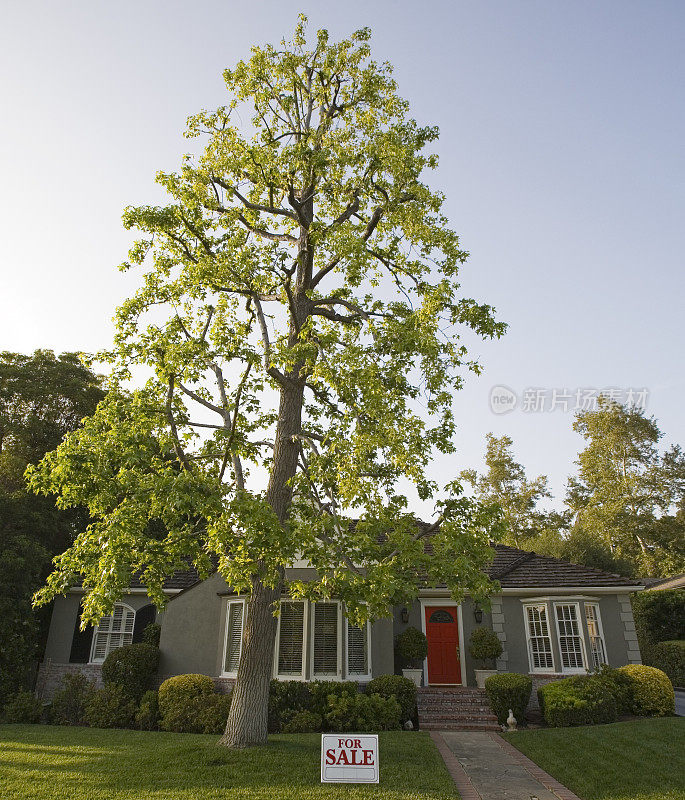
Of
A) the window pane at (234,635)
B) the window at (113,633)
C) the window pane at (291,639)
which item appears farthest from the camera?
the window at (113,633)

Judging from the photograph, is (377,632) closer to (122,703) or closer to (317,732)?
(317,732)

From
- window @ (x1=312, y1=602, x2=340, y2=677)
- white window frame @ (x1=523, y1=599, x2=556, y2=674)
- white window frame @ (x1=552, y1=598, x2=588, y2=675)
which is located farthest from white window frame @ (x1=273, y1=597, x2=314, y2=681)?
white window frame @ (x1=552, y1=598, x2=588, y2=675)

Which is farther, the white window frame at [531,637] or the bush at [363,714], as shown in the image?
the white window frame at [531,637]

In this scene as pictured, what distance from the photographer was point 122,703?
620 inches

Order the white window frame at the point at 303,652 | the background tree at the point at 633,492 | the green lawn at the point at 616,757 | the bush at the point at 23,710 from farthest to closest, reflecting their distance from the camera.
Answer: the background tree at the point at 633,492, the bush at the point at 23,710, the white window frame at the point at 303,652, the green lawn at the point at 616,757

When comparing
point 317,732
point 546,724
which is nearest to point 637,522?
point 546,724

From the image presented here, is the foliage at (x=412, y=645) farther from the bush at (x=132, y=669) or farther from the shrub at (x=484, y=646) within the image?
the bush at (x=132, y=669)

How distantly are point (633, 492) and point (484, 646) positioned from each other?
80.4 ft

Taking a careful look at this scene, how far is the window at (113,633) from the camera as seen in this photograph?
19.4 meters

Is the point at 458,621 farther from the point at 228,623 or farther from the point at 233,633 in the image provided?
the point at 228,623

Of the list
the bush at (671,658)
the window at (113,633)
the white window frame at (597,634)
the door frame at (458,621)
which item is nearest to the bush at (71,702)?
the window at (113,633)

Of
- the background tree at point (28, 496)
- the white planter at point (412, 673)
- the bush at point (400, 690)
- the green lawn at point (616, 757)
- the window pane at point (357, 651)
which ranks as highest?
the background tree at point (28, 496)

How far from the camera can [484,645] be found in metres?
16.5

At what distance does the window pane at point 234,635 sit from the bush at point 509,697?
7176 millimetres
